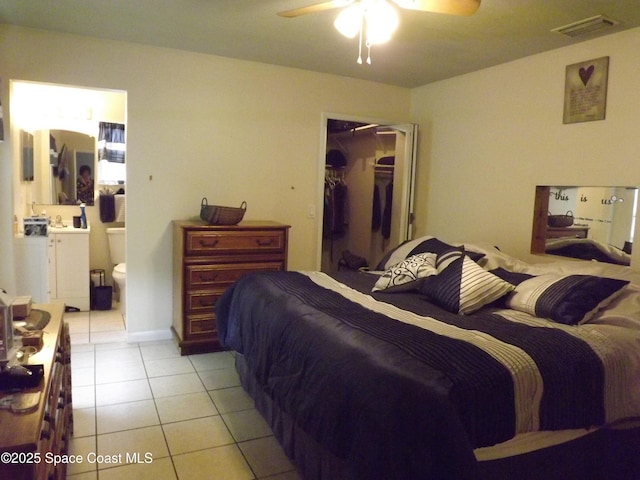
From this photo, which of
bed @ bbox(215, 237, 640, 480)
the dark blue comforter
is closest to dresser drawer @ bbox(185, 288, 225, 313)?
bed @ bbox(215, 237, 640, 480)

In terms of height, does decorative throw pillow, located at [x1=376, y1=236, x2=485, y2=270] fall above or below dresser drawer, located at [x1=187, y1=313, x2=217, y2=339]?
above

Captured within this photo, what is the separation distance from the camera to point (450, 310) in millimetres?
2396

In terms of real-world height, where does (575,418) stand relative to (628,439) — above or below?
above

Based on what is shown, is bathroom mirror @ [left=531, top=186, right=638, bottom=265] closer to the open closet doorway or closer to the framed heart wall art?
the framed heart wall art

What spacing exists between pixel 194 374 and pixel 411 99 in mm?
3276

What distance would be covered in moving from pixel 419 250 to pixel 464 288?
85 cm

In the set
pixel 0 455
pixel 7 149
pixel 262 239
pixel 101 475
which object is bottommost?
pixel 101 475

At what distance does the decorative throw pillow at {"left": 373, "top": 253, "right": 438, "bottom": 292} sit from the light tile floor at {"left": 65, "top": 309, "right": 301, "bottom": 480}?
106 centimetres

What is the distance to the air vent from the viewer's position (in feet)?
8.63

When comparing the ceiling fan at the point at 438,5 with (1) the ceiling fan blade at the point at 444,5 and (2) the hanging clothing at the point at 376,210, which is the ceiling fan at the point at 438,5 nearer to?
(1) the ceiling fan blade at the point at 444,5

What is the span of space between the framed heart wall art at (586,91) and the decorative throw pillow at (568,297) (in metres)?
1.25

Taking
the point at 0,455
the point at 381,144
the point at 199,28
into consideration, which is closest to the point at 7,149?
the point at 199,28

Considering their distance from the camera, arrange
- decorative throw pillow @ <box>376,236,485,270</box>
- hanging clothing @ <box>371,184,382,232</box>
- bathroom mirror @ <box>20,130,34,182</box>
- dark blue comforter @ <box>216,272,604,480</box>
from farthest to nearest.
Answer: hanging clothing @ <box>371,184,382,232</box>, bathroom mirror @ <box>20,130,34,182</box>, decorative throw pillow @ <box>376,236,485,270</box>, dark blue comforter @ <box>216,272,604,480</box>

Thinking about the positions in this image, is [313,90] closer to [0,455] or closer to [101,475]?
[101,475]
